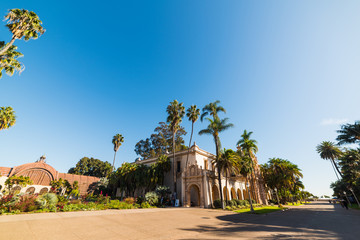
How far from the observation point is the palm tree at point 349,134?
85.9 ft

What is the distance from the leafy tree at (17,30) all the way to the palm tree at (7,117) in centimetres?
1364

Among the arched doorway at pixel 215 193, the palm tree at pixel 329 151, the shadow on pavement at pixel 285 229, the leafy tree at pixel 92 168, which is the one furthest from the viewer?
the leafy tree at pixel 92 168

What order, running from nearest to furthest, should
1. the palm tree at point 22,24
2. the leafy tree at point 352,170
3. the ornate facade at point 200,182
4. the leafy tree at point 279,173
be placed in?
the palm tree at point 22,24
the ornate facade at point 200,182
the leafy tree at point 352,170
the leafy tree at point 279,173

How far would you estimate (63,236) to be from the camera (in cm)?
583

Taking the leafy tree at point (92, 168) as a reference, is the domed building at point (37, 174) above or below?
below

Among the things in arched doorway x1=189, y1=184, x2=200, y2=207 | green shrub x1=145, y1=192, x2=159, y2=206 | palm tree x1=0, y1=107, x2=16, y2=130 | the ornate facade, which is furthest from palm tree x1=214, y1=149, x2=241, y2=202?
palm tree x1=0, y1=107, x2=16, y2=130

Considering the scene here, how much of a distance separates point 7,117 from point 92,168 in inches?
1617

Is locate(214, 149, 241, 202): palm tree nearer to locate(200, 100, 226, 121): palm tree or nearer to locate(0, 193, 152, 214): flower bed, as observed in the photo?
locate(200, 100, 226, 121): palm tree

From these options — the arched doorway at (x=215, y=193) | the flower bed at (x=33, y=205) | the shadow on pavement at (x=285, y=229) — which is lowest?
the shadow on pavement at (x=285, y=229)

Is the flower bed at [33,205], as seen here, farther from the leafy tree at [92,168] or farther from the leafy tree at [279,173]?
the leafy tree at [92,168]

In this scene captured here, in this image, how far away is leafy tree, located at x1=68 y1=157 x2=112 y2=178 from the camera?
5809cm

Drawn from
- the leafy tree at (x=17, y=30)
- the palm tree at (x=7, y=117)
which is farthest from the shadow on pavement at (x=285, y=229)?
the palm tree at (x=7, y=117)

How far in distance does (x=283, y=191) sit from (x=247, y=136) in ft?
92.7

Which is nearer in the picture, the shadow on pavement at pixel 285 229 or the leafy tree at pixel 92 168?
the shadow on pavement at pixel 285 229
